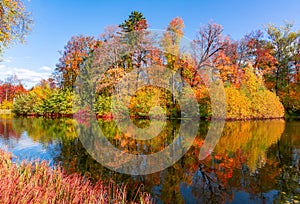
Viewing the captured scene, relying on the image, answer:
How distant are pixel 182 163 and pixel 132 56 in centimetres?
2080

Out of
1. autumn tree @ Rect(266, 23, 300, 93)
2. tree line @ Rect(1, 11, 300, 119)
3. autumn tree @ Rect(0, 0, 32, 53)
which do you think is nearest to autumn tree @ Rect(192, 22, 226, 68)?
tree line @ Rect(1, 11, 300, 119)

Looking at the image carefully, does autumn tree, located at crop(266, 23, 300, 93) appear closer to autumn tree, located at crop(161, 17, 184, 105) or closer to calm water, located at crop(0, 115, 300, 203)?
autumn tree, located at crop(161, 17, 184, 105)

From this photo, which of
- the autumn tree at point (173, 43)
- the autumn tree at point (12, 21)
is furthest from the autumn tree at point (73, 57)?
the autumn tree at point (12, 21)

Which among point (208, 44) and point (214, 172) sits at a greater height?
point (208, 44)

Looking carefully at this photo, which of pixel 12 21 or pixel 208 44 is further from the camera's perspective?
pixel 208 44

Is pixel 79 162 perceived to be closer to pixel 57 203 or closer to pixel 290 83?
pixel 57 203

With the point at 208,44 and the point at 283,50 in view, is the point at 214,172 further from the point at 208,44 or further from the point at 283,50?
the point at 283,50

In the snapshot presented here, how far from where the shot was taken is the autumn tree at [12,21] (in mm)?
9164

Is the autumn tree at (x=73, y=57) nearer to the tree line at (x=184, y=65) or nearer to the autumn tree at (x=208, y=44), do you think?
the tree line at (x=184, y=65)

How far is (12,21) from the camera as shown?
9.67 meters

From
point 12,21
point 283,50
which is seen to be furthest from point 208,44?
point 12,21

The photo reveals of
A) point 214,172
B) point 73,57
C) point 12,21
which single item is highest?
point 73,57

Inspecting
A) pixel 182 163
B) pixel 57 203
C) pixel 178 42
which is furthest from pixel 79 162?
pixel 178 42

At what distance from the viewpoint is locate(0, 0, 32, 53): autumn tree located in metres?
9.16
